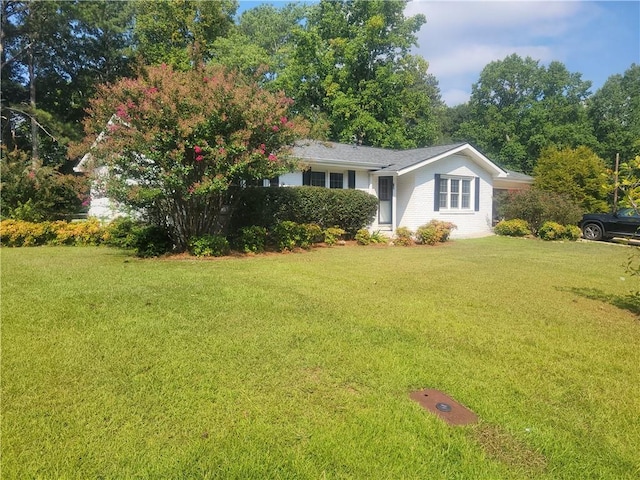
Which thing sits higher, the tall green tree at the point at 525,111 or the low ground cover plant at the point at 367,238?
Result: the tall green tree at the point at 525,111

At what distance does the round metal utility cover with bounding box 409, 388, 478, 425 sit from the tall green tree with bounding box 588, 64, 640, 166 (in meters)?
44.7

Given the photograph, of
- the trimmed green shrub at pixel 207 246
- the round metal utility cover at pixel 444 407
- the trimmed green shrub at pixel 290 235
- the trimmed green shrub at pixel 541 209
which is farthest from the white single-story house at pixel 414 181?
the round metal utility cover at pixel 444 407

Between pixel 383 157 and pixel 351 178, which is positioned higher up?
pixel 383 157

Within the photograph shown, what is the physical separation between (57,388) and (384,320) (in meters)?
Answer: 3.51

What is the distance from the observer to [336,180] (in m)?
16.4

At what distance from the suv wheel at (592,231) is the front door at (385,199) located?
348 inches

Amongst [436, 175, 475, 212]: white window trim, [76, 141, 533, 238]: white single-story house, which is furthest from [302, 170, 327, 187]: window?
[436, 175, 475, 212]: white window trim

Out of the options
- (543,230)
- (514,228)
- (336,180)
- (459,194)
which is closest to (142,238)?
(336,180)

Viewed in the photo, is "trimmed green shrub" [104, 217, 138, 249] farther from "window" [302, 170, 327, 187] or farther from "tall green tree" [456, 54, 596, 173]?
"tall green tree" [456, 54, 596, 173]

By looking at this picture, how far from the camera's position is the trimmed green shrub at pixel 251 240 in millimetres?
10961

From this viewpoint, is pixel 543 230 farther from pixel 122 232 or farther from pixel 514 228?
A: pixel 122 232

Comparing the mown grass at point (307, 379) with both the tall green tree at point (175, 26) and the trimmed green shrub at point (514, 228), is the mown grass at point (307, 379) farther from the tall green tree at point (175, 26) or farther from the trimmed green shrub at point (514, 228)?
the tall green tree at point (175, 26)

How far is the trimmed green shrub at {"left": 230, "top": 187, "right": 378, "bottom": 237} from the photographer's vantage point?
12.3 metres

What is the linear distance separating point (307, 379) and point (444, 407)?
113cm
